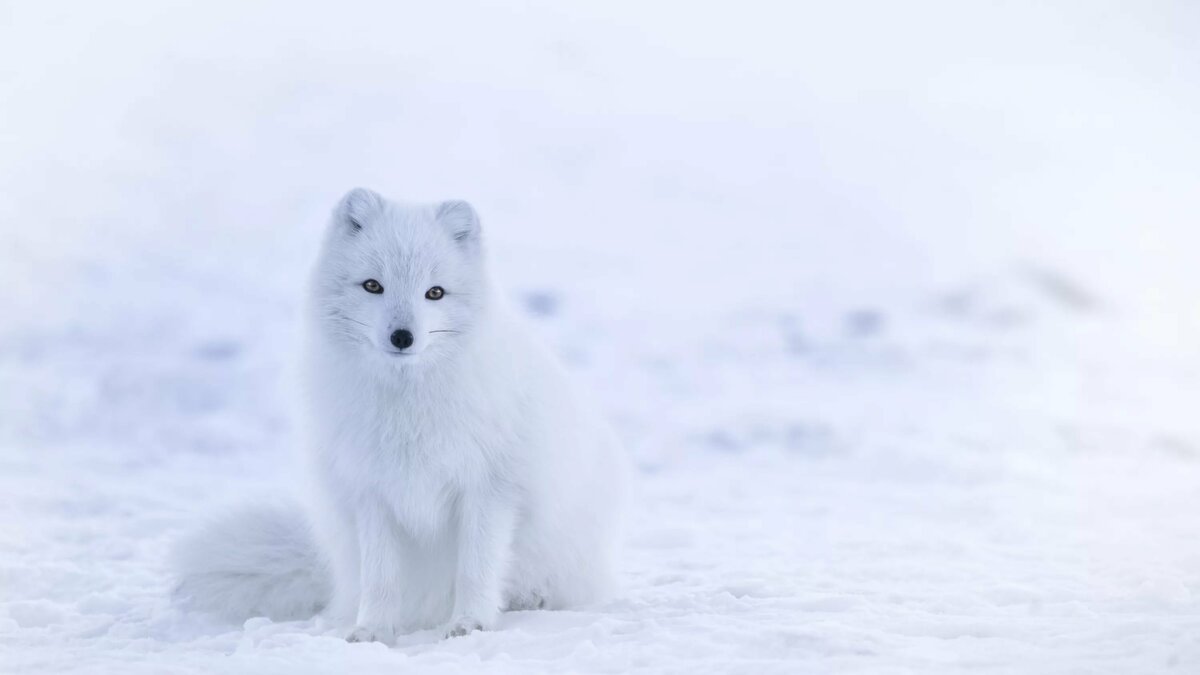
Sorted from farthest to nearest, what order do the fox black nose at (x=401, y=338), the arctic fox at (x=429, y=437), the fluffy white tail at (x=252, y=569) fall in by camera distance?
the fluffy white tail at (x=252, y=569)
the arctic fox at (x=429, y=437)
the fox black nose at (x=401, y=338)

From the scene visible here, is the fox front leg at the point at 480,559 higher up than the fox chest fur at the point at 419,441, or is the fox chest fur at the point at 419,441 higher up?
the fox chest fur at the point at 419,441

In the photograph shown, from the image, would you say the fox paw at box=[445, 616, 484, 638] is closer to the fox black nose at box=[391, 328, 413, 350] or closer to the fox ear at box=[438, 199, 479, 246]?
the fox black nose at box=[391, 328, 413, 350]

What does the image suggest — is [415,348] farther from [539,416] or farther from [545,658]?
[545,658]

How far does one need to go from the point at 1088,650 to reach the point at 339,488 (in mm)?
1669

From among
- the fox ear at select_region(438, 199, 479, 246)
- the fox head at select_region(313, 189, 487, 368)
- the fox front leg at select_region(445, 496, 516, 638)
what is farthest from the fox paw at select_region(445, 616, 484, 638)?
the fox ear at select_region(438, 199, 479, 246)

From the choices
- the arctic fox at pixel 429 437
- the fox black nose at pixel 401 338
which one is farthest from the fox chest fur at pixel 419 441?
the fox black nose at pixel 401 338

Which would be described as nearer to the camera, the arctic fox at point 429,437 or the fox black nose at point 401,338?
the fox black nose at point 401,338

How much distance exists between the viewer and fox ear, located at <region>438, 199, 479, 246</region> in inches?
105

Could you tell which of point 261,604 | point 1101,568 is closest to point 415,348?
point 261,604

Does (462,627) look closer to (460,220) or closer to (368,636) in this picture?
(368,636)

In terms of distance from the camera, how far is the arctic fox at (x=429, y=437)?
2.59 m

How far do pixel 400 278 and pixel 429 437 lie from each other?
1.23ft

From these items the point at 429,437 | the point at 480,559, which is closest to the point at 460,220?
the point at 429,437

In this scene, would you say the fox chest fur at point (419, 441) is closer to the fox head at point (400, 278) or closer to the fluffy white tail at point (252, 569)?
the fox head at point (400, 278)
